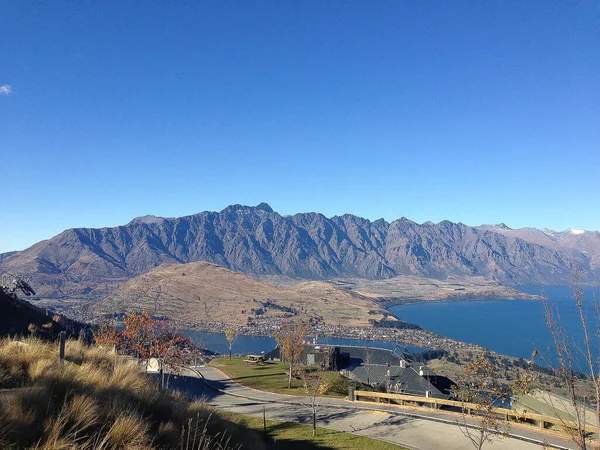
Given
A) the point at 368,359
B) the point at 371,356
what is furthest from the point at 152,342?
the point at 371,356

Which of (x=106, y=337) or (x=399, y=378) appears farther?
(x=399, y=378)

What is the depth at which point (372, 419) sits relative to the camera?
20859 millimetres

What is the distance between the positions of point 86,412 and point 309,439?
1316cm

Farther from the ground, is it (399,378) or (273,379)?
(273,379)

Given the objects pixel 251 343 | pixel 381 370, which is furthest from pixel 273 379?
pixel 251 343

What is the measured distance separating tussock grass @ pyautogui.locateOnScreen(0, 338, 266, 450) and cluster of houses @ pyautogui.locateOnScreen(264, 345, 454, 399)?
2506 centimetres

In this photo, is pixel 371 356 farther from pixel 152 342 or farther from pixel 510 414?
pixel 510 414

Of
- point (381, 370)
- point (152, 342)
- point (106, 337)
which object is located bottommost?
point (381, 370)

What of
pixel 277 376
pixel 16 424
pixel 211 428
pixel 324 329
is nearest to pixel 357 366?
pixel 277 376

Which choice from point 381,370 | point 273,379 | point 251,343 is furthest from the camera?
point 251,343

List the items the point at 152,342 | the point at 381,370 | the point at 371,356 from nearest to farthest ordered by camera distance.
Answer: the point at 152,342 → the point at 381,370 → the point at 371,356

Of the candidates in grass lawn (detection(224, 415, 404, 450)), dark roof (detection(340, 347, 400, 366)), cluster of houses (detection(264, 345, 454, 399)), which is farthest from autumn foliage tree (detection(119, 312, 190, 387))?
dark roof (detection(340, 347, 400, 366))

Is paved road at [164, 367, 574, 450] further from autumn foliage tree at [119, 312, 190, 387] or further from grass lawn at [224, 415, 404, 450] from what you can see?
autumn foliage tree at [119, 312, 190, 387]

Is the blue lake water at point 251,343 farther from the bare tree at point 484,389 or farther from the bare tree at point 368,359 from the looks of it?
the bare tree at point 484,389
